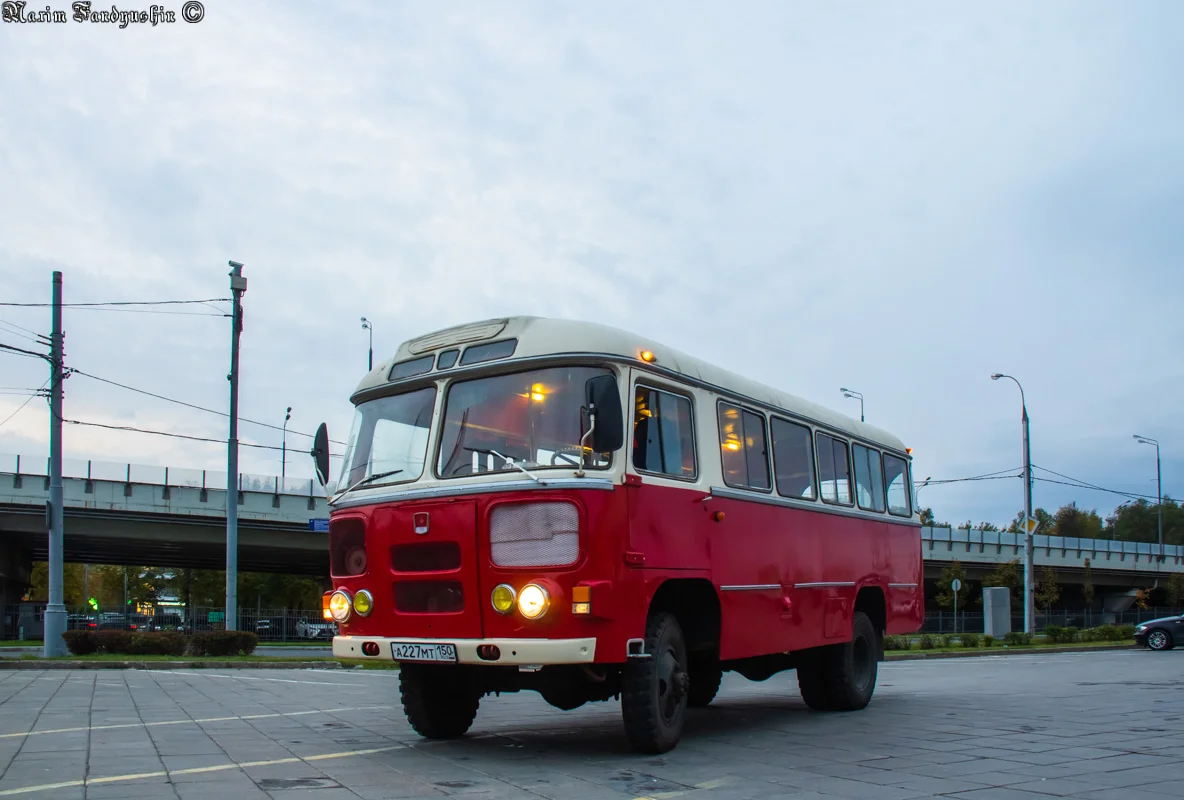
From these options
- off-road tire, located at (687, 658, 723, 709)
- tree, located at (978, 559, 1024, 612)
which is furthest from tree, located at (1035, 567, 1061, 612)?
off-road tire, located at (687, 658, 723, 709)

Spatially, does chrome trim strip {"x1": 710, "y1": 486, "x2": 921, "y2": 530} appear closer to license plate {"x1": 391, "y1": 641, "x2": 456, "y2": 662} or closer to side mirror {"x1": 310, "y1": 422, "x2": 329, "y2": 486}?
license plate {"x1": 391, "y1": 641, "x2": 456, "y2": 662}

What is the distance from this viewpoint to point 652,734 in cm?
851

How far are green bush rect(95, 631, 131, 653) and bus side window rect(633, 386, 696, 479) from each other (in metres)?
20.5

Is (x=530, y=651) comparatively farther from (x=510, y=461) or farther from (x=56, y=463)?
(x=56, y=463)

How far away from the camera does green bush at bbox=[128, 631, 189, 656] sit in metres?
25.7

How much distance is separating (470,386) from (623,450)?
1463mm

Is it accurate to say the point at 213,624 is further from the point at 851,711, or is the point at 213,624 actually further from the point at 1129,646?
the point at 851,711

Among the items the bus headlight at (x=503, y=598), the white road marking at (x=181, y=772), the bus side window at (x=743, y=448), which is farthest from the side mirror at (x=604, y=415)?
the white road marking at (x=181, y=772)

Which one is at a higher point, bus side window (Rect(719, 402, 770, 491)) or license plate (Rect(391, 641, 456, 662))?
bus side window (Rect(719, 402, 770, 491))

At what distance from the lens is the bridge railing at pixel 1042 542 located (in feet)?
220

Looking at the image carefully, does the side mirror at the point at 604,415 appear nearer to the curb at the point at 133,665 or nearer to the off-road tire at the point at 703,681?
the off-road tire at the point at 703,681

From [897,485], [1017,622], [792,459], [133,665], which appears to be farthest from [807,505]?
[1017,622]

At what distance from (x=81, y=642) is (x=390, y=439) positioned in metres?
19.8

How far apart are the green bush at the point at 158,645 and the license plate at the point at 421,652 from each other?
19152 millimetres
